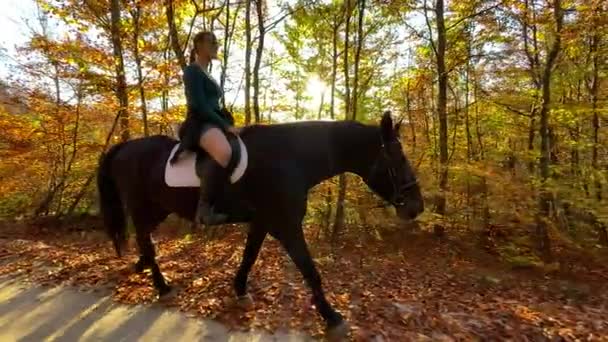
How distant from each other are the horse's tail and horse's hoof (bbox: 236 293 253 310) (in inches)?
86.1

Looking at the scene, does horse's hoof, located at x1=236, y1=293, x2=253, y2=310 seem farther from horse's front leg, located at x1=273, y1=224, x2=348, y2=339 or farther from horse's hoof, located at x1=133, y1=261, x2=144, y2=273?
horse's hoof, located at x1=133, y1=261, x2=144, y2=273

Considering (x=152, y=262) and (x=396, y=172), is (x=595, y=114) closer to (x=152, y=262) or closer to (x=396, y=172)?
(x=396, y=172)

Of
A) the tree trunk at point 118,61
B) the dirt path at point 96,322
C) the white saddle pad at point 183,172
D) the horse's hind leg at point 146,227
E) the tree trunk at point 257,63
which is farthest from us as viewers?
the tree trunk at point 118,61

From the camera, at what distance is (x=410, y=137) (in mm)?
17078

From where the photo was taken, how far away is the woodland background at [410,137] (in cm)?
975

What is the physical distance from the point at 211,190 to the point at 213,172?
0.61ft

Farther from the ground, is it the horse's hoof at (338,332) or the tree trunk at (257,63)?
the tree trunk at (257,63)

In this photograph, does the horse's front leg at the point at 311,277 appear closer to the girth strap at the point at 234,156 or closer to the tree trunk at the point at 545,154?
the girth strap at the point at 234,156

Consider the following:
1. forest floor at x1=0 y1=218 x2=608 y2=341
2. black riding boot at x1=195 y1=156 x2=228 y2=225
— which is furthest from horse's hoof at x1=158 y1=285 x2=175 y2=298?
black riding boot at x1=195 y1=156 x2=228 y2=225

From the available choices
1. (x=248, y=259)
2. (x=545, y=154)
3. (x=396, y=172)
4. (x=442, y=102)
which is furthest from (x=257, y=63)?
(x=396, y=172)

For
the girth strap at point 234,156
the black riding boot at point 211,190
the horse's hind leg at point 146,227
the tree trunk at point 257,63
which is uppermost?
the tree trunk at point 257,63

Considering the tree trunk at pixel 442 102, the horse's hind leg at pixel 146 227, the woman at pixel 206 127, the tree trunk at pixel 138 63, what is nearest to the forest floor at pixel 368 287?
the horse's hind leg at pixel 146 227

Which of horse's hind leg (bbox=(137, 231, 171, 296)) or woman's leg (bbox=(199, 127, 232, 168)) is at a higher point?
woman's leg (bbox=(199, 127, 232, 168))

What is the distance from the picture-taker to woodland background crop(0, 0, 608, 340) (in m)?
9.75
